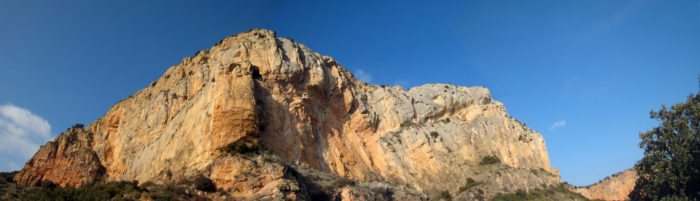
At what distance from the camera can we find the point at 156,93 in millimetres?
49656

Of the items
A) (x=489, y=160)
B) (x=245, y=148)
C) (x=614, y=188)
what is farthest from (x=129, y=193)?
(x=614, y=188)

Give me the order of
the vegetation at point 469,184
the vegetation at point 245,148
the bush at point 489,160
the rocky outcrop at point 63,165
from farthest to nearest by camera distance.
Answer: the bush at point 489,160, the vegetation at point 469,184, the rocky outcrop at point 63,165, the vegetation at point 245,148

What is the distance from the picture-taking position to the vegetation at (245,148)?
2828cm

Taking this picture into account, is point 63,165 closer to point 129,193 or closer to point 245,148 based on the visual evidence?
point 245,148

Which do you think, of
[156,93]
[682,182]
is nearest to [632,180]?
[682,182]

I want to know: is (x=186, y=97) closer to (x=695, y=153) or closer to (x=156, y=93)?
(x=156, y=93)

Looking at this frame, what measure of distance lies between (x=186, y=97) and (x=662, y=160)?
138 ft

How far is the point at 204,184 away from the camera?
2402cm

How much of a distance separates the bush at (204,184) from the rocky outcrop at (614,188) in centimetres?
4811

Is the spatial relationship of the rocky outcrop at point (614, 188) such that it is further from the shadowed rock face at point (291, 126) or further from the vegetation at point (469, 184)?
the vegetation at point (469, 184)

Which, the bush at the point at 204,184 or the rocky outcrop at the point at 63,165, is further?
the rocky outcrop at the point at 63,165

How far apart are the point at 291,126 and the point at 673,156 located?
31119 millimetres

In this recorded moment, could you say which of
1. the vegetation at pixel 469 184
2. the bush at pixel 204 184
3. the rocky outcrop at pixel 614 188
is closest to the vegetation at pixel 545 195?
the vegetation at pixel 469 184

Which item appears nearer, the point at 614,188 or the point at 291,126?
the point at 291,126
